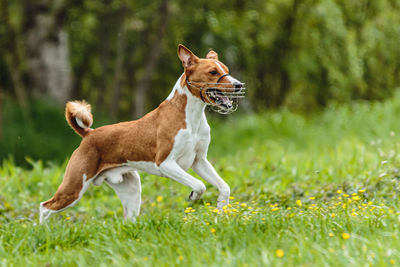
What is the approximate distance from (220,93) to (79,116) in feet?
4.58

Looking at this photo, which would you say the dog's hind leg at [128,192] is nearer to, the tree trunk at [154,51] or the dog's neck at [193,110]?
the dog's neck at [193,110]

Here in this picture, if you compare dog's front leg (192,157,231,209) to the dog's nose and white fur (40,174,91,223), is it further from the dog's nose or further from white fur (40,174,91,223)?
white fur (40,174,91,223)

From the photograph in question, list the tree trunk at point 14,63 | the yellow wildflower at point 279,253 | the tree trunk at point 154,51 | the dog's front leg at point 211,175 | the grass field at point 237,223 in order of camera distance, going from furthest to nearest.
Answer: the tree trunk at point 154,51, the tree trunk at point 14,63, the dog's front leg at point 211,175, the grass field at point 237,223, the yellow wildflower at point 279,253

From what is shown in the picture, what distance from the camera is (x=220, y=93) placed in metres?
4.41

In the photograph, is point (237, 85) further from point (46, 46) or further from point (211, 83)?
point (46, 46)

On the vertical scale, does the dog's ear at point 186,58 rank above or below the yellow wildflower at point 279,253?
above

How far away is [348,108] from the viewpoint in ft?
46.2

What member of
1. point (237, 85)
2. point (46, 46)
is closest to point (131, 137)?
point (237, 85)

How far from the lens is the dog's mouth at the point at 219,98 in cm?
434

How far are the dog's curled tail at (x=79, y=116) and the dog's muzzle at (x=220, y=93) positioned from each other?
3.78 feet

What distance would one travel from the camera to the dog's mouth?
171 inches

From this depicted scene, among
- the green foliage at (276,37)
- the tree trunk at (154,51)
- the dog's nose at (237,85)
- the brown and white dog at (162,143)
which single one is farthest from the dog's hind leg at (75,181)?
the green foliage at (276,37)

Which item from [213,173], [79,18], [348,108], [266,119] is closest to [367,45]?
[348,108]

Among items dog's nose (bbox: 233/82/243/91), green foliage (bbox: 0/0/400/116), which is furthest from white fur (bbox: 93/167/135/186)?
green foliage (bbox: 0/0/400/116)
